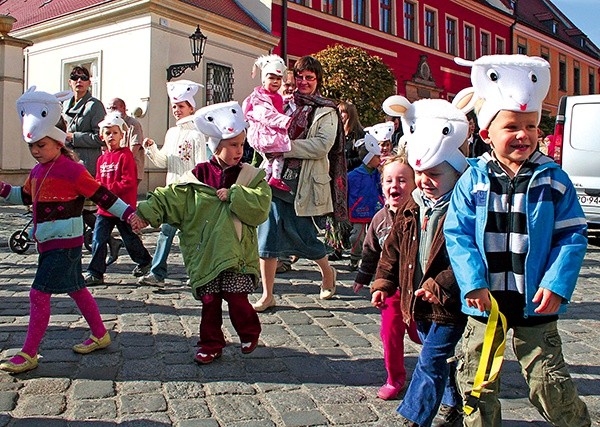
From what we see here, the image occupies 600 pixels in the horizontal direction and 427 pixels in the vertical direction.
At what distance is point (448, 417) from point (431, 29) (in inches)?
1241

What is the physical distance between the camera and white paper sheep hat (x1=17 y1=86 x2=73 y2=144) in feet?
13.2

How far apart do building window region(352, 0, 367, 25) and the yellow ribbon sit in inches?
1023

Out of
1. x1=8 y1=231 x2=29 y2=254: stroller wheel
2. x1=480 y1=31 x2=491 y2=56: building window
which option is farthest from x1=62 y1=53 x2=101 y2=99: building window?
x1=480 y1=31 x2=491 y2=56: building window

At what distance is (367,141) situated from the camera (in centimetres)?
777

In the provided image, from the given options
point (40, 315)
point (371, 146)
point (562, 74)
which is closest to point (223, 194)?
point (40, 315)

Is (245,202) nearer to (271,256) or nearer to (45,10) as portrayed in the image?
(271,256)

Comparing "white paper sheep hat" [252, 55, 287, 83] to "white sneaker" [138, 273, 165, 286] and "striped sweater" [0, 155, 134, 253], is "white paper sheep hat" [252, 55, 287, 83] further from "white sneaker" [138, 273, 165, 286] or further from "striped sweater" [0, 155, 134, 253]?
"white sneaker" [138, 273, 165, 286]

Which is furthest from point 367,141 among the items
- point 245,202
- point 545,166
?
point 545,166

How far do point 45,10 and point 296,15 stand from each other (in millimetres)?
8214

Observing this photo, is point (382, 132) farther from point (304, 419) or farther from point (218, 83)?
point (218, 83)

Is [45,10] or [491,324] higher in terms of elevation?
[45,10]

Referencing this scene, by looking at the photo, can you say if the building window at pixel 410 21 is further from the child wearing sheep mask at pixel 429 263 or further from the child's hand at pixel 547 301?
the child's hand at pixel 547 301

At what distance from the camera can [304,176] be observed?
560 centimetres

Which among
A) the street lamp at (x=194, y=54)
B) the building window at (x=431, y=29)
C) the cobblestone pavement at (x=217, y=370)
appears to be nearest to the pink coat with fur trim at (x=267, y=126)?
the cobblestone pavement at (x=217, y=370)
